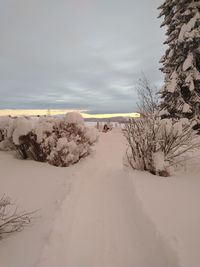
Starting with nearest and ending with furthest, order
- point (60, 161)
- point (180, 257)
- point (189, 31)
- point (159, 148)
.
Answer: point (180, 257)
point (159, 148)
point (60, 161)
point (189, 31)

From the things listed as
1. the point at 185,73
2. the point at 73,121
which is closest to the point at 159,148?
the point at 73,121

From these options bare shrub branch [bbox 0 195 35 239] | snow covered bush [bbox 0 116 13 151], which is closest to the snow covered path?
bare shrub branch [bbox 0 195 35 239]

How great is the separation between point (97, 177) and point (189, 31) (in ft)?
27.0

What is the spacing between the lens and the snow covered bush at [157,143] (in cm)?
729

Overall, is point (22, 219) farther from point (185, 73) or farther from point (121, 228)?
point (185, 73)

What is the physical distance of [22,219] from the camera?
4.59 m

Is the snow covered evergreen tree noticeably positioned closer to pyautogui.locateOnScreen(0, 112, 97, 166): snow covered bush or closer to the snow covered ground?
pyautogui.locateOnScreen(0, 112, 97, 166): snow covered bush

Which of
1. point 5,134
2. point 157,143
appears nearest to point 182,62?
point 157,143

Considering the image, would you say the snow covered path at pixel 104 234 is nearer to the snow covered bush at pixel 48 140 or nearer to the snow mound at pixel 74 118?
the snow covered bush at pixel 48 140

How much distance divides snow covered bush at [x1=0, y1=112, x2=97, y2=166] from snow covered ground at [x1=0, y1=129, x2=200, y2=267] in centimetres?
140

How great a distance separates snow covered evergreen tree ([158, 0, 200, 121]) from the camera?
41.7 feet

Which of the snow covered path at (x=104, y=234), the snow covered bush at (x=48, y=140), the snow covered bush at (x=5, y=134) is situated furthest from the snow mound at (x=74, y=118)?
the snow covered path at (x=104, y=234)

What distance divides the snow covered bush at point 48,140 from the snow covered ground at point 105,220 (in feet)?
4.59

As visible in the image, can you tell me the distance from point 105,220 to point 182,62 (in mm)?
10350
